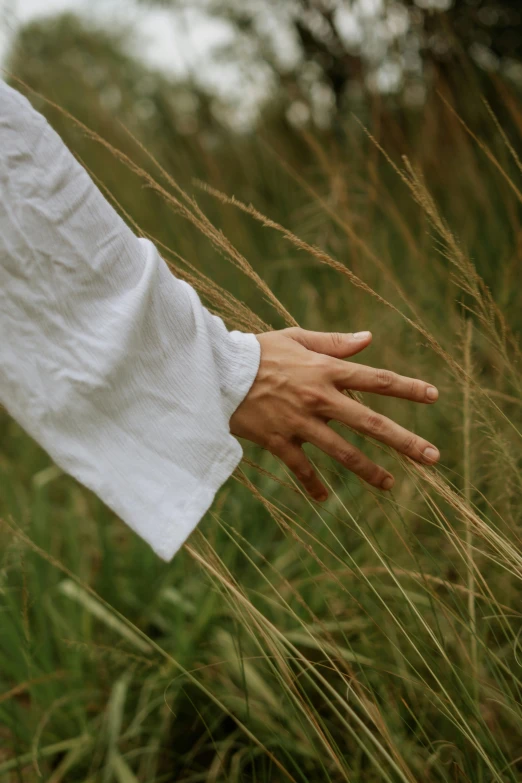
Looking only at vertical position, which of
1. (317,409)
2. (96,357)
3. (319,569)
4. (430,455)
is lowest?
(319,569)

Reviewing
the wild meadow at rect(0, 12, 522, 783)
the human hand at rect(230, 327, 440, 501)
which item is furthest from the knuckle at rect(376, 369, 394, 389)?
the wild meadow at rect(0, 12, 522, 783)

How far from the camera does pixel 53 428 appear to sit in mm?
719

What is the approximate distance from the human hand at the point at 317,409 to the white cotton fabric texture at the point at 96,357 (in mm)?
56

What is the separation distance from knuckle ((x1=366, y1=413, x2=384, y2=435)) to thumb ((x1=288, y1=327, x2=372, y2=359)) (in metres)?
0.13

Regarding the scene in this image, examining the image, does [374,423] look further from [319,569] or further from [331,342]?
[319,569]

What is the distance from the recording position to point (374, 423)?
734 millimetres

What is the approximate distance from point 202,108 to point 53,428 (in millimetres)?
2611

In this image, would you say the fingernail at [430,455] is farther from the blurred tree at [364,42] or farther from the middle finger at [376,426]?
the blurred tree at [364,42]

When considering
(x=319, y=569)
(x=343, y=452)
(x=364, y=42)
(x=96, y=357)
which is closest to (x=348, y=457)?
(x=343, y=452)

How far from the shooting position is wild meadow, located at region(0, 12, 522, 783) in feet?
2.82

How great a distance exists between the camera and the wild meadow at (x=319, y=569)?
86 centimetres

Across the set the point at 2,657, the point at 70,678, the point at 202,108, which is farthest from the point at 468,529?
the point at 202,108

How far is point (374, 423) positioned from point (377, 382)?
0.05m

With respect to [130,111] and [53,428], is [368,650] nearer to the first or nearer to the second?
[53,428]
